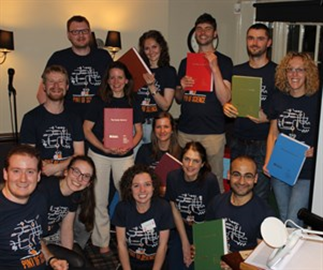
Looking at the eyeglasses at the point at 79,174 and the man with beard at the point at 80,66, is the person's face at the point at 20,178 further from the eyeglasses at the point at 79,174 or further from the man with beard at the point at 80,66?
the man with beard at the point at 80,66

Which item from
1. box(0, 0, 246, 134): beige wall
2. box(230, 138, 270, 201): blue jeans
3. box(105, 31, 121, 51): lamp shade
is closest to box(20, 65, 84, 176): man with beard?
box(230, 138, 270, 201): blue jeans

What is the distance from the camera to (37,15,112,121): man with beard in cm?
335

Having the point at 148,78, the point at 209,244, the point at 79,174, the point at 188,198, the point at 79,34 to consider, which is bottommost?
the point at 209,244

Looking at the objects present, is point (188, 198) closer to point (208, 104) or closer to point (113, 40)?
point (208, 104)

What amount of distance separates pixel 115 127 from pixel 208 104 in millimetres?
736

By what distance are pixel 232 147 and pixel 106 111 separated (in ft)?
3.31

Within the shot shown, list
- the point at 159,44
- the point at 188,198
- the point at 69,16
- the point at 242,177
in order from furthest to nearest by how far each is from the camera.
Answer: the point at 69,16 → the point at 159,44 → the point at 188,198 → the point at 242,177

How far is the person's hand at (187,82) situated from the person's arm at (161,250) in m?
1.19

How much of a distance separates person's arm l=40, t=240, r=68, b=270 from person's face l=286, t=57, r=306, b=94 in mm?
1730

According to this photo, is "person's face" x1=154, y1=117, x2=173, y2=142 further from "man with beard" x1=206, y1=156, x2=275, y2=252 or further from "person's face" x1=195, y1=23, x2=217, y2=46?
"man with beard" x1=206, y1=156, x2=275, y2=252

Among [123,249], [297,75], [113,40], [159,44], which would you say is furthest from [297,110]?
[113,40]

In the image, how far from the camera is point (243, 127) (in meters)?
3.24

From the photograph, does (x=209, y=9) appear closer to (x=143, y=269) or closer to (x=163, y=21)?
(x=163, y=21)

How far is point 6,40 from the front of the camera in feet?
15.0
